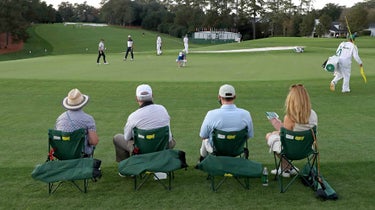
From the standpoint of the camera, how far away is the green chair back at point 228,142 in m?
6.01

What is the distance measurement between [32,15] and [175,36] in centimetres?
3035

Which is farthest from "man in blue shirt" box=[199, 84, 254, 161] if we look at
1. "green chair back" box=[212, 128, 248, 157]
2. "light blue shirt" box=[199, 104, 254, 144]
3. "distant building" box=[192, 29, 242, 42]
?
"distant building" box=[192, 29, 242, 42]

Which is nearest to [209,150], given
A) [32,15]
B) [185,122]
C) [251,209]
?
[251,209]

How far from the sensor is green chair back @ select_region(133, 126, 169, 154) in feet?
19.8

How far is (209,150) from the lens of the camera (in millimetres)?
6484

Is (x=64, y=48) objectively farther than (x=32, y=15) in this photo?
No

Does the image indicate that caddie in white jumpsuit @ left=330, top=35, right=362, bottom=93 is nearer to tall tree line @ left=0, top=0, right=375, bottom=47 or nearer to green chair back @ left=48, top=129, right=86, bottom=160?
green chair back @ left=48, top=129, right=86, bottom=160

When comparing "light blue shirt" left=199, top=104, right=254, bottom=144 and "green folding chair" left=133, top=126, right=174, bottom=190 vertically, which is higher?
"light blue shirt" left=199, top=104, right=254, bottom=144

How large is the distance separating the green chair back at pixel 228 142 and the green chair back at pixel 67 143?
190 centimetres

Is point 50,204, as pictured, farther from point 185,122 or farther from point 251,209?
point 185,122

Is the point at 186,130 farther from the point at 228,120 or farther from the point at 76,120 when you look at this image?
the point at 76,120

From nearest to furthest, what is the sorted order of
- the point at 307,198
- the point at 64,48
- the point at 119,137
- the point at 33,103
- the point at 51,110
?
the point at 307,198
the point at 119,137
the point at 51,110
the point at 33,103
the point at 64,48

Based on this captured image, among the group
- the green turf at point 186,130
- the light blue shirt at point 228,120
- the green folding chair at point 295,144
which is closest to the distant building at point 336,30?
the green turf at point 186,130

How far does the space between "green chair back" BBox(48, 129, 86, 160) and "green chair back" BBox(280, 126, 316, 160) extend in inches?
111
